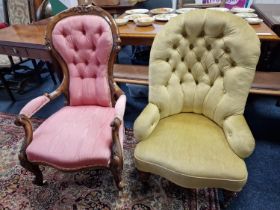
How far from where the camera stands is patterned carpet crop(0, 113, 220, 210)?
139 centimetres

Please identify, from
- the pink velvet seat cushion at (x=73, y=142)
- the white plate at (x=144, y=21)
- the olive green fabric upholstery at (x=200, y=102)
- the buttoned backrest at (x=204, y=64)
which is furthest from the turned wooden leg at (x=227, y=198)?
the white plate at (x=144, y=21)

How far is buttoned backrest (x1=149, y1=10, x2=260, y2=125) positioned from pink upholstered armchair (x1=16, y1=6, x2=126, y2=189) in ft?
0.95

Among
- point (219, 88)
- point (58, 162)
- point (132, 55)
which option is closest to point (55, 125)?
point (58, 162)

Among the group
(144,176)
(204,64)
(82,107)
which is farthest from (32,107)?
(204,64)

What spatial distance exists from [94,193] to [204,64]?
114 cm

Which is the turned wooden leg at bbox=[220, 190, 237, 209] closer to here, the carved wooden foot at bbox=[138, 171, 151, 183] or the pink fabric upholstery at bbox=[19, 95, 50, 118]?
the carved wooden foot at bbox=[138, 171, 151, 183]

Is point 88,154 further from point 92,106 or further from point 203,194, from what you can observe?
point 203,194

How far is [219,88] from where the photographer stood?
1.33 meters

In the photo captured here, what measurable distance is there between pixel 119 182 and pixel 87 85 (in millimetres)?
692

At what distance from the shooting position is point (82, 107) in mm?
1531

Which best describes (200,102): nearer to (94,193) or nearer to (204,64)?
(204,64)

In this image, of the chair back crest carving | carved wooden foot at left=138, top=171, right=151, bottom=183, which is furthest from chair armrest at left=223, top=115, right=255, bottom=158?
the chair back crest carving

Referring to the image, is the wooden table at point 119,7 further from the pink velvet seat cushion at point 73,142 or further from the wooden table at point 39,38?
the pink velvet seat cushion at point 73,142

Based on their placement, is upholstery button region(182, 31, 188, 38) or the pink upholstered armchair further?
upholstery button region(182, 31, 188, 38)
